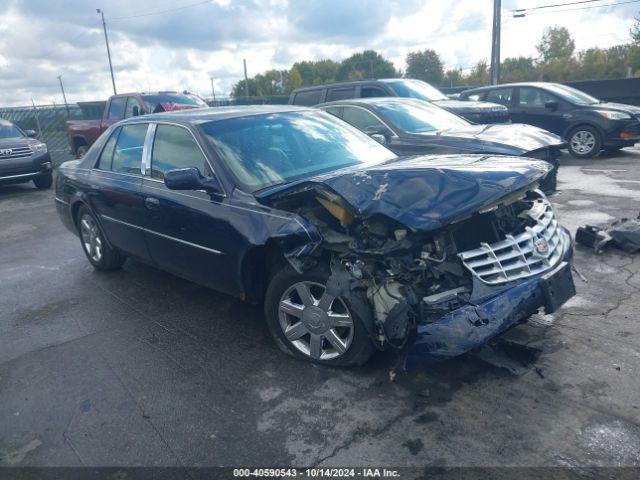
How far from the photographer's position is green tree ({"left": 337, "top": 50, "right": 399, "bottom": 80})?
73812mm

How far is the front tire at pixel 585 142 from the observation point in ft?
36.5

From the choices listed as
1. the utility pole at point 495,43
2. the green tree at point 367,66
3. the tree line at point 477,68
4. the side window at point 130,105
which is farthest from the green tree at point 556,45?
the side window at point 130,105

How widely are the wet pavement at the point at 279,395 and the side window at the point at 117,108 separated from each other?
942 centimetres

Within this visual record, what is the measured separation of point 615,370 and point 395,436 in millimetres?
1511

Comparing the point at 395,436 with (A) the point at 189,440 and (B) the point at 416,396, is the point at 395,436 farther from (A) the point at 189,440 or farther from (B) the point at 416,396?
(A) the point at 189,440

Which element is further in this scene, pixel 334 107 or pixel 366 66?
pixel 366 66

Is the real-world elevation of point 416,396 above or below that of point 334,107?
below

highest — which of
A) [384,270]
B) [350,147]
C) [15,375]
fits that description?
[350,147]

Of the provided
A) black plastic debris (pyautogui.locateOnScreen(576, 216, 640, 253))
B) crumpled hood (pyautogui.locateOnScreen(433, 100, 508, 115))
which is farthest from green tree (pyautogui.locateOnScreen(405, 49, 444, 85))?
black plastic debris (pyautogui.locateOnScreen(576, 216, 640, 253))

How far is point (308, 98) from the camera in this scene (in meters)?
11.0

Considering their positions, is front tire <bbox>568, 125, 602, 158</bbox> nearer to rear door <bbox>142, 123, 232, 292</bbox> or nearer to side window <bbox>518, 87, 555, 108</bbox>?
side window <bbox>518, 87, 555, 108</bbox>

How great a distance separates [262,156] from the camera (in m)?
4.09

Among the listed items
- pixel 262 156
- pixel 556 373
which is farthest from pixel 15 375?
pixel 556 373

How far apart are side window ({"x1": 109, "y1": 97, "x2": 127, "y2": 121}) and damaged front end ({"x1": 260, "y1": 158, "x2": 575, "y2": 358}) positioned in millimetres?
11227
